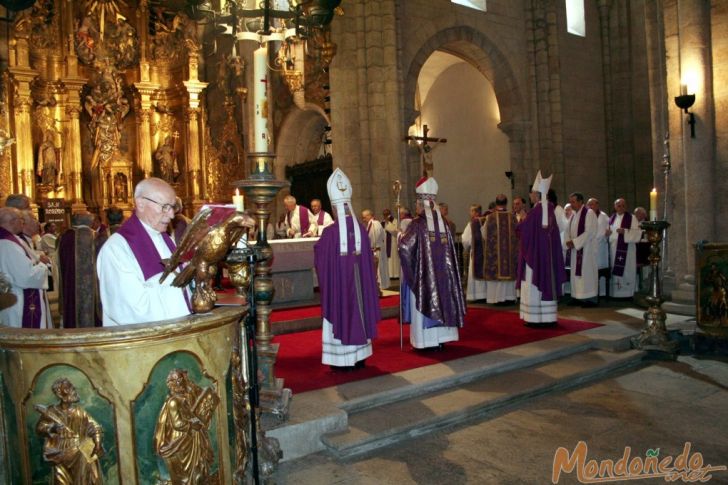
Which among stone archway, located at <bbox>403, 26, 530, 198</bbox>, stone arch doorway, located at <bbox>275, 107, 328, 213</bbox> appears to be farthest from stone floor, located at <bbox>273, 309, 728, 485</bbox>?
stone arch doorway, located at <bbox>275, 107, 328, 213</bbox>

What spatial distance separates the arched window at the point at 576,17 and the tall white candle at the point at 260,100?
15566 millimetres

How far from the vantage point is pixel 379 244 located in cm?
1110

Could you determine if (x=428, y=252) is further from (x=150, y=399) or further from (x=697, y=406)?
(x=150, y=399)

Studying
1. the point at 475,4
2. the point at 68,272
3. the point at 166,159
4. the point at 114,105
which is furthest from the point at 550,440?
the point at 114,105

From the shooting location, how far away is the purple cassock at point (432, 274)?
246 inches

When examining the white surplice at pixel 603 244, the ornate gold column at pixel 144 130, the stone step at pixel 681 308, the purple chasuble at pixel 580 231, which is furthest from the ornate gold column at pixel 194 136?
the stone step at pixel 681 308

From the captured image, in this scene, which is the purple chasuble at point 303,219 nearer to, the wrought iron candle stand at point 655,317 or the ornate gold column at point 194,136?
the wrought iron candle stand at point 655,317

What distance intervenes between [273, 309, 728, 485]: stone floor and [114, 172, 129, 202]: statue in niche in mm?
12530

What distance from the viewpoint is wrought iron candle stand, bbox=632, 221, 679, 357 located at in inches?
249

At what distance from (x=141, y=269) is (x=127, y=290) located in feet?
0.40

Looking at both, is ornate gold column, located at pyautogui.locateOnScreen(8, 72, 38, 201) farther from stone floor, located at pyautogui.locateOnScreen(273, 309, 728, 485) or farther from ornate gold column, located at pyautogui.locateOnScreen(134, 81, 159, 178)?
stone floor, located at pyautogui.locateOnScreen(273, 309, 728, 485)

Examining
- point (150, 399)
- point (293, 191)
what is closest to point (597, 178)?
point (293, 191)

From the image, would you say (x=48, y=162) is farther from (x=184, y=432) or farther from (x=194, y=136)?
(x=184, y=432)

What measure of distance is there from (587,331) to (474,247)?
3.08 metres
